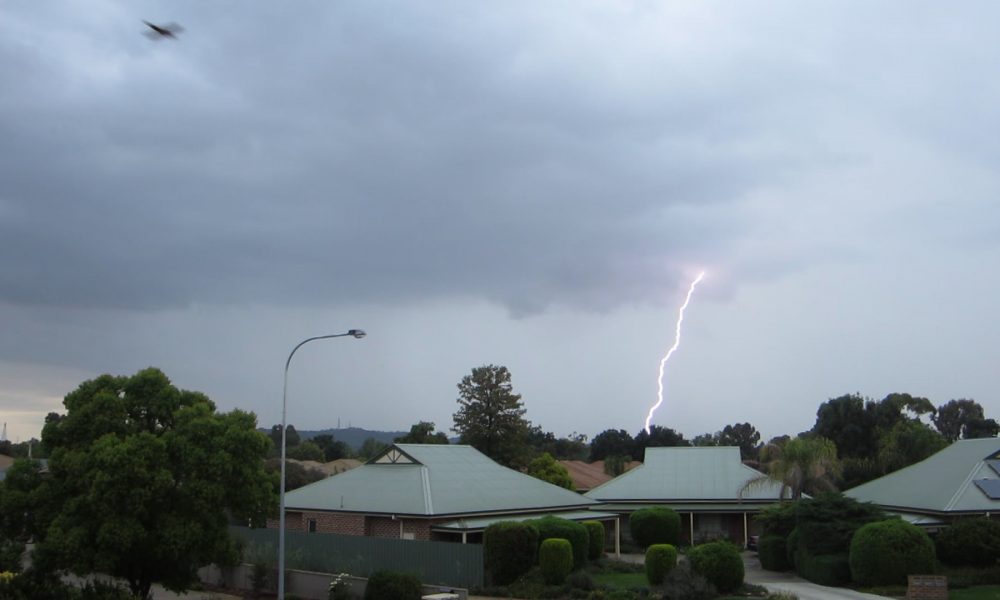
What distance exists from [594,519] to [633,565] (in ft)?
16.2

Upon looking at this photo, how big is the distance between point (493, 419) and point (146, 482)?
1930 inches

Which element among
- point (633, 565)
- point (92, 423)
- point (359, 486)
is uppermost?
point (92, 423)

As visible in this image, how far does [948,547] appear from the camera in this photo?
118 ft

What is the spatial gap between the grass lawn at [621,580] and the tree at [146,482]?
1366 centimetres

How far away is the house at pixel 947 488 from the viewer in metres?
39.8

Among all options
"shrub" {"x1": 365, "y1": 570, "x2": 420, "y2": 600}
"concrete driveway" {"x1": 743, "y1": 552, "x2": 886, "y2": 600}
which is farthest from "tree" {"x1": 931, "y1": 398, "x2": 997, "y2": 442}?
"shrub" {"x1": 365, "y1": 570, "x2": 420, "y2": 600}

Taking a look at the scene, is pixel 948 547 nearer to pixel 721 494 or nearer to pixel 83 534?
pixel 721 494

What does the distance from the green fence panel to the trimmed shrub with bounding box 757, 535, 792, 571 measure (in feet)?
51.2

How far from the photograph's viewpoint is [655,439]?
374 feet

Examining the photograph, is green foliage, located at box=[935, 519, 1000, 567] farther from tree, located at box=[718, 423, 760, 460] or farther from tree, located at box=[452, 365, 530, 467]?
tree, located at box=[718, 423, 760, 460]

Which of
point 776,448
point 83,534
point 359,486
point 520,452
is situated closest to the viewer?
point 83,534

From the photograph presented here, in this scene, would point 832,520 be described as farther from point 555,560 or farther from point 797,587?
point 555,560

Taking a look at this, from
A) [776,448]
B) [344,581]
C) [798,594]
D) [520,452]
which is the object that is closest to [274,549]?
[344,581]

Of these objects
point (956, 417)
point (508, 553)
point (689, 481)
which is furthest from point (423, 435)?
point (956, 417)
